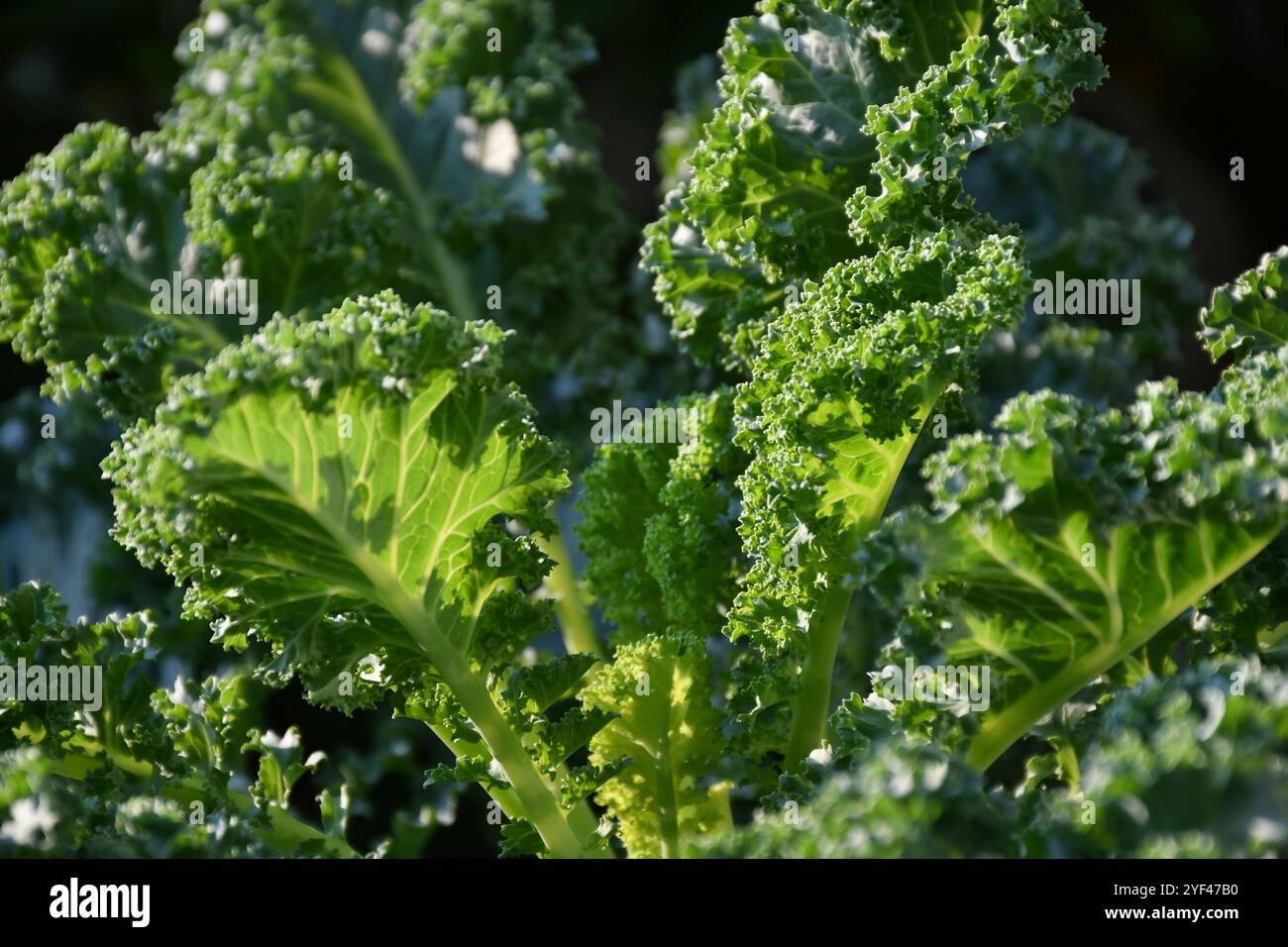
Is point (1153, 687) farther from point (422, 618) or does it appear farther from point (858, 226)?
point (422, 618)

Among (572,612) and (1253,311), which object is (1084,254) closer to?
(1253,311)

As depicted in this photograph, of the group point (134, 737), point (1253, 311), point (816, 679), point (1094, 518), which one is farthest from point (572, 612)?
point (1253, 311)

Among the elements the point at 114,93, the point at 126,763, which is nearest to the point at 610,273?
the point at 126,763

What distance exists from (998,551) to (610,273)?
162cm

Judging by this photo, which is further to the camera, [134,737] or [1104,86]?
[1104,86]

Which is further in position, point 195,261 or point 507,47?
point 507,47

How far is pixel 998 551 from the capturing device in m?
1.73

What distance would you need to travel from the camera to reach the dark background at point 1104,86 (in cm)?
446

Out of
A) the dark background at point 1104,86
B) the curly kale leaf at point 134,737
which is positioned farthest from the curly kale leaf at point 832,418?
the dark background at point 1104,86

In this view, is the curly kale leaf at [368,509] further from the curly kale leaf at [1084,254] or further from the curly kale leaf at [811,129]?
the curly kale leaf at [1084,254]

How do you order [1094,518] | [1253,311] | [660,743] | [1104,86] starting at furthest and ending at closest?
1. [1104,86]
2. [660,743]
3. [1253,311]
4. [1094,518]

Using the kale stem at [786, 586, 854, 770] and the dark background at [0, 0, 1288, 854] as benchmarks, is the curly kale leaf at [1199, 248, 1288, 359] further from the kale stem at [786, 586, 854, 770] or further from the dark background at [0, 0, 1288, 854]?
the dark background at [0, 0, 1288, 854]

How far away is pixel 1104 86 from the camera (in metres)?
4.49

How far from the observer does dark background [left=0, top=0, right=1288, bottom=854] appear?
4.46m
